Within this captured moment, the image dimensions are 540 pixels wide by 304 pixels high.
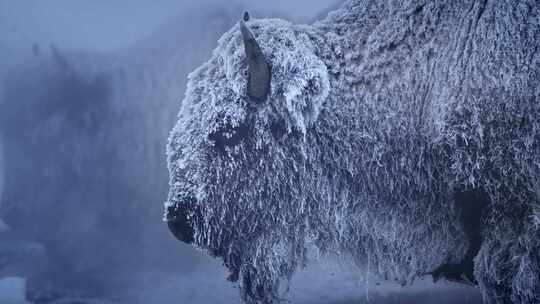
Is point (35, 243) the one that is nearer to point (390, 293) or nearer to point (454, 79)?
point (390, 293)

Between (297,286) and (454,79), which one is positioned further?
(297,286)

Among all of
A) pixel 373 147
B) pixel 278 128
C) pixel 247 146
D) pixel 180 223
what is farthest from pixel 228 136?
pixel 373 147

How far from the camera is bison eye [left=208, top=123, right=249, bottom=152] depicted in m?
1.86

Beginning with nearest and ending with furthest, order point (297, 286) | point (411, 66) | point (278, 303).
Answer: point (411, 66) < point (278, 303) < point (297, 286)

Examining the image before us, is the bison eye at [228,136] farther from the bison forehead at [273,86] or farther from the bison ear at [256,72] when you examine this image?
the bison ear at [256,72]

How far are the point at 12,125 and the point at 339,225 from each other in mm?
7881

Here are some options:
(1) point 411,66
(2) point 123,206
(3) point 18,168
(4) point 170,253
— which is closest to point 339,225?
(1) point 411,66

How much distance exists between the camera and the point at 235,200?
193 cm

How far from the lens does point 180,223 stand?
187cm

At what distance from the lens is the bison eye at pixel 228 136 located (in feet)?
6.11

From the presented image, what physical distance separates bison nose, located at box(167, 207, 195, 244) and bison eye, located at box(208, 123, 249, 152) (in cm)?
35

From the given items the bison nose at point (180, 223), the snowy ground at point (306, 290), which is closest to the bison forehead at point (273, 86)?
the bison nose at point (180, 223)

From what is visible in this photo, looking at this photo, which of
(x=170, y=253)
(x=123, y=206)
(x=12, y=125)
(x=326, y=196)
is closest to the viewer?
(x=326, y=196)

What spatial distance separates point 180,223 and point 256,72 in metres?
0.79
